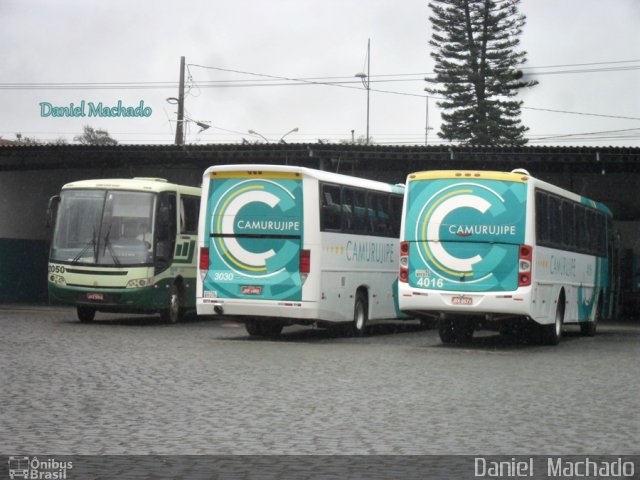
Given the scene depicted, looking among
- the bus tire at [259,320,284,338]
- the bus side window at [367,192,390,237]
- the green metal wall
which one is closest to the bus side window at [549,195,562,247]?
the bus side window at [367,192,390,237]

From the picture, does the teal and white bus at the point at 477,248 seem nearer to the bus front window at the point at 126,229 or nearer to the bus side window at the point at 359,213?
the bus side window at the point at 359,213

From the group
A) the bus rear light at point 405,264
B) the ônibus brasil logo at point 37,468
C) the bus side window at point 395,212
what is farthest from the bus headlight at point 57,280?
the ônibus brasil logo at point 37,468

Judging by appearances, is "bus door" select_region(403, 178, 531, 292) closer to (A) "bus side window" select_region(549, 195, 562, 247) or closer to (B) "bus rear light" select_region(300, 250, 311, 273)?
(A) "bus side window" select_region(549, 195, 562, 247)

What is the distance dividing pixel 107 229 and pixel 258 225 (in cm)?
568

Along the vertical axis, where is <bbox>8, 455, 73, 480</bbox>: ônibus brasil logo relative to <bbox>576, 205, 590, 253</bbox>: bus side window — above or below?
below

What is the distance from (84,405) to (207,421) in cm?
159

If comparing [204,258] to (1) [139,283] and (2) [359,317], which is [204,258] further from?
(1) [139,283]

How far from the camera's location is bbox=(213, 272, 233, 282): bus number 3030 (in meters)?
23.0

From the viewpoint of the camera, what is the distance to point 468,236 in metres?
21.2

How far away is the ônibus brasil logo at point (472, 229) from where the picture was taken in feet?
68.9

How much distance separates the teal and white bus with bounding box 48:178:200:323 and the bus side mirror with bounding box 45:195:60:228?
30mm

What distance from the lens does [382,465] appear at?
8727 mm

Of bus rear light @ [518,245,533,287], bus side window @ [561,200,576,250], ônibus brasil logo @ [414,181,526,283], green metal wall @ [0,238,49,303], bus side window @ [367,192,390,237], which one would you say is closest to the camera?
bus rear light @ [518,245,533,287]

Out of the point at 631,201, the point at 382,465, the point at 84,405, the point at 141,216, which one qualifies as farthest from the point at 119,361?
the point at 631,201
